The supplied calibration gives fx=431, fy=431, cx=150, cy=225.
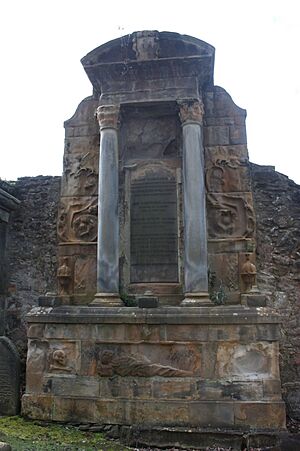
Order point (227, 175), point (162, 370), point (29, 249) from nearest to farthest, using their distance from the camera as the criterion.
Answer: point (162, 370) < point (227, 175) < point (29, 249)

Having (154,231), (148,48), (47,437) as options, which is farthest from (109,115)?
(47,437)

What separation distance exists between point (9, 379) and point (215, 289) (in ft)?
11.1

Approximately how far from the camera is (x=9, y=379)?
6344 millimetres

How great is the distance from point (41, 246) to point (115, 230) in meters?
2.14

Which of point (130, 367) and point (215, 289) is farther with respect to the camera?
point (215, 289)

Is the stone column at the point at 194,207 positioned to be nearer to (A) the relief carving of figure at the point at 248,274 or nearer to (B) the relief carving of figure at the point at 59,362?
(A) the relief carving of figure at the point at 248,274

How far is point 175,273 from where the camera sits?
22.6 ft

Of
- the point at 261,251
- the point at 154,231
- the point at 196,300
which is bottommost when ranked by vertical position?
the point at 196,300

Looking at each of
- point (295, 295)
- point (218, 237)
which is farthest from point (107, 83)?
point (295, 295)

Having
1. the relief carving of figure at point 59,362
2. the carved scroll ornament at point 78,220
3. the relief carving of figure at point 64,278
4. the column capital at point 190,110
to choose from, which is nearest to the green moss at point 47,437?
the relief carving of figure at point 59,362

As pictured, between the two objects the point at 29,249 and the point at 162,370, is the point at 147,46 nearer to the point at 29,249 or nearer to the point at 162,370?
the point at 29,249

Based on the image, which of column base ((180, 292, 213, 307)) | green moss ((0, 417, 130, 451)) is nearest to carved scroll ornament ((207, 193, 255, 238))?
column base ((180, 292, 213, 307))

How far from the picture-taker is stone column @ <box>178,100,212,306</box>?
6.41 metres

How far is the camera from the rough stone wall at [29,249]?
8.10 meters
